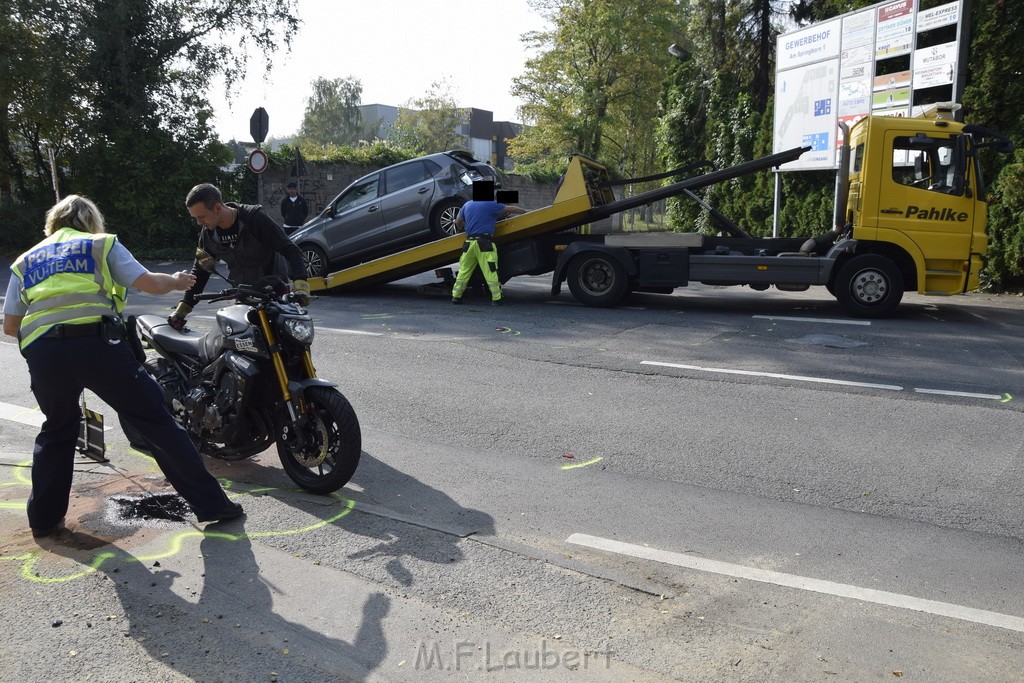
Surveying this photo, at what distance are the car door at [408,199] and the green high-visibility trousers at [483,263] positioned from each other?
146 cm

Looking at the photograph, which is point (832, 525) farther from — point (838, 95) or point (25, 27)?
point (25, 27)

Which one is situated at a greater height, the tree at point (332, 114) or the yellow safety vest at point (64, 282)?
the tree at point (332, 114)

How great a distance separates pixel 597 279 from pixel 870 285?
12.2 ft

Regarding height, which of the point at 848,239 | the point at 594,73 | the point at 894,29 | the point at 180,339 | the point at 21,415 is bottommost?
the point at 21,415

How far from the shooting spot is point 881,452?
6078 millimetres

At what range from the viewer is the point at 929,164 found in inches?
459

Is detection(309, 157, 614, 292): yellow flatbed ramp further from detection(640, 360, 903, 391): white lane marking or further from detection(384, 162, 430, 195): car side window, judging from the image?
detection(640, 360, 903, 391): white lane marking

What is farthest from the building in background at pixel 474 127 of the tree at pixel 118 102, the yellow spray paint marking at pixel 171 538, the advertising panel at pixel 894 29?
the yellow spray paint marking at pixel 171 538

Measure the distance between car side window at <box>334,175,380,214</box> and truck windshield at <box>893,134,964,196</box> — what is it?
7950mm

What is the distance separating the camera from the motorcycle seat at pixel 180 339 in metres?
5.56

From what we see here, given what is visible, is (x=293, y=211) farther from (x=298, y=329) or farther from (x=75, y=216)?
(x=75, y=216)

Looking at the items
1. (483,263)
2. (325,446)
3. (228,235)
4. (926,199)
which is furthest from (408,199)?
(325,446)

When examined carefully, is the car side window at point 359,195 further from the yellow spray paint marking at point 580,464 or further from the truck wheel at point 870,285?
the yellow spray paint marking at point 580,464

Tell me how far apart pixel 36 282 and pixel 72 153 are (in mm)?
22306
